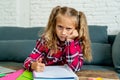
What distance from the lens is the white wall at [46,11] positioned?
2.44m

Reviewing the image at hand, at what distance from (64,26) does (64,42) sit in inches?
5.5

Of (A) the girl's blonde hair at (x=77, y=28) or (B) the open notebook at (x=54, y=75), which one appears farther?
(A) the girl's blonde hair at (x=77, y=28)

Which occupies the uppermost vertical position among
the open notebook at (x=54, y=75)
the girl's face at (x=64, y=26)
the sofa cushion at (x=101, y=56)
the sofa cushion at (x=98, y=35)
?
the girl's face at (x=64, y=26)

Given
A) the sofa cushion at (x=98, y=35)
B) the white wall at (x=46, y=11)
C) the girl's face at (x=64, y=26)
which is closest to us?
the girl's face at (x=64, y=26)

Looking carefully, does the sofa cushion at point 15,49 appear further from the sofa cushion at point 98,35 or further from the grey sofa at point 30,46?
the sofa cushion at point 98,35

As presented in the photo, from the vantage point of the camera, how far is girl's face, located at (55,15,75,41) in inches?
48.2

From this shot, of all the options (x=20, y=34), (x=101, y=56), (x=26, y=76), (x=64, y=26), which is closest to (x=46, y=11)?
(x=20, y=34)

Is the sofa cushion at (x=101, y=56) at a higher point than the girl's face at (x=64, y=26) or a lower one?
lower

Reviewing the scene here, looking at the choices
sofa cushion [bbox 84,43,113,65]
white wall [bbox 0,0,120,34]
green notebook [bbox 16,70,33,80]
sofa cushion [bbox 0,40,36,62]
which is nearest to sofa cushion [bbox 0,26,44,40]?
sofa cushion [bbox 0,40,36,62]

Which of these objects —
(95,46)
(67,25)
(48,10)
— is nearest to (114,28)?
(95,46)

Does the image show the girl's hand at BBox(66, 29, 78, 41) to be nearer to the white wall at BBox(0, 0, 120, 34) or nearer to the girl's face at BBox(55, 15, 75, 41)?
the girl's face at BBox(55, 15, 75, 41)

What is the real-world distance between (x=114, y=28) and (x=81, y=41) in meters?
1.21

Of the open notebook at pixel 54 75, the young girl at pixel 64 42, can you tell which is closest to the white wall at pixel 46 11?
the young girl at pixel 64 42

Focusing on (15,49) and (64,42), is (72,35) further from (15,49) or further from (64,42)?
(15,49)
